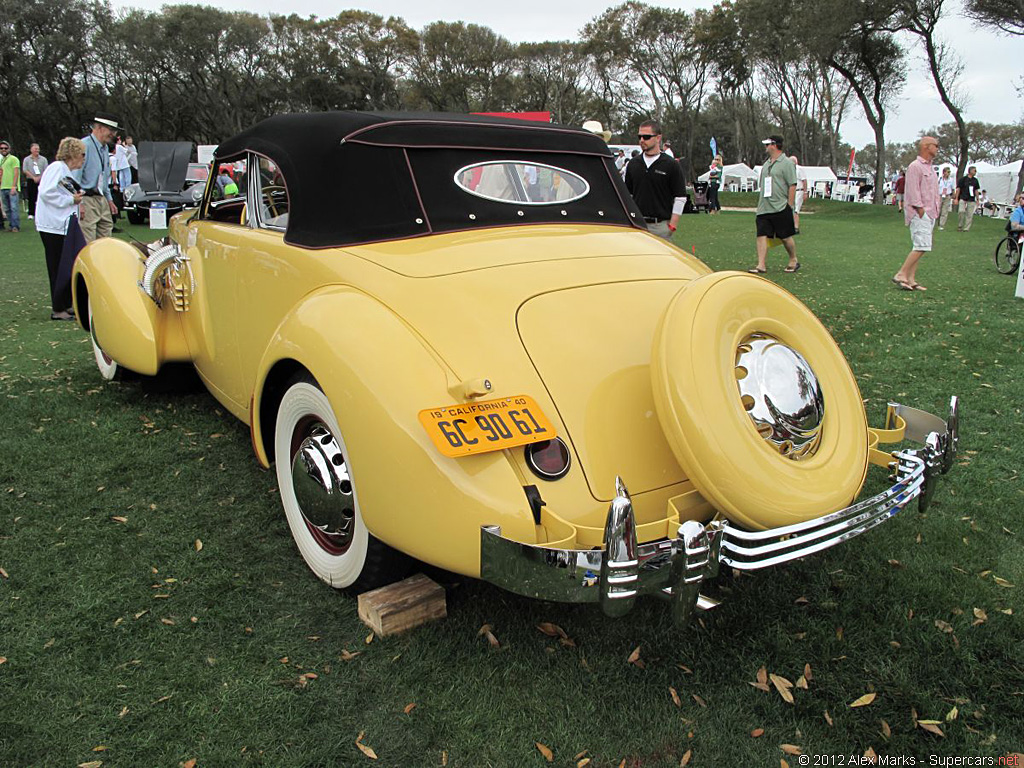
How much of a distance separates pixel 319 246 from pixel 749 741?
241 centimetres

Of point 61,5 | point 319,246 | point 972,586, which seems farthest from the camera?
point 61,5

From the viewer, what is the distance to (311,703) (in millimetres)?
2191

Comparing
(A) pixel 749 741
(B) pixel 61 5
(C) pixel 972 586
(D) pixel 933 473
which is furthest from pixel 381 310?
(B) pixel 61 5

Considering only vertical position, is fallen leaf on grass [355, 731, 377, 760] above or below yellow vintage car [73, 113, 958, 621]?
below

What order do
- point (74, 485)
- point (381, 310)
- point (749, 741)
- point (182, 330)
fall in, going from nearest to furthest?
point (749, 741), point (381, 310), point (74, 485), point (182, 330)

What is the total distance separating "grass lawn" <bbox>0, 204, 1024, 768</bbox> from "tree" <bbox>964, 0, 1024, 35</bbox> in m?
31.8

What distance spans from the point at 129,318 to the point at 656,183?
16.4 feet

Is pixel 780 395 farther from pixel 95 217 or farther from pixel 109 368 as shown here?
pixel 95 217

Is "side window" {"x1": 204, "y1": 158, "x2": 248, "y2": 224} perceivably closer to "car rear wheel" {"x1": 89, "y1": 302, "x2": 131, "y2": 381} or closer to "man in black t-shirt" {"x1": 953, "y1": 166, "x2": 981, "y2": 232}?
"car rear wheel" {"x1": 89, "y1": 302, "x2": 131, "y2": 381}

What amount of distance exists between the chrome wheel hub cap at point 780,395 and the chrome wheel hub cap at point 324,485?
1413 millimetres

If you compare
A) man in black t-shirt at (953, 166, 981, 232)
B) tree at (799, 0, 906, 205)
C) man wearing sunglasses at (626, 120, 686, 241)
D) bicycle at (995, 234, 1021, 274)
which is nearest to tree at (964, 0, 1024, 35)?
tree at (799, 0, 906, 205)

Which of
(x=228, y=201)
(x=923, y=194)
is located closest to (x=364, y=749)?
(x=228, y=201)

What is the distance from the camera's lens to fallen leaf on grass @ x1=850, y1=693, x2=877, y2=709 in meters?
2.18

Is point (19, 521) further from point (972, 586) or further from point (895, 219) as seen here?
point (895, 219)
